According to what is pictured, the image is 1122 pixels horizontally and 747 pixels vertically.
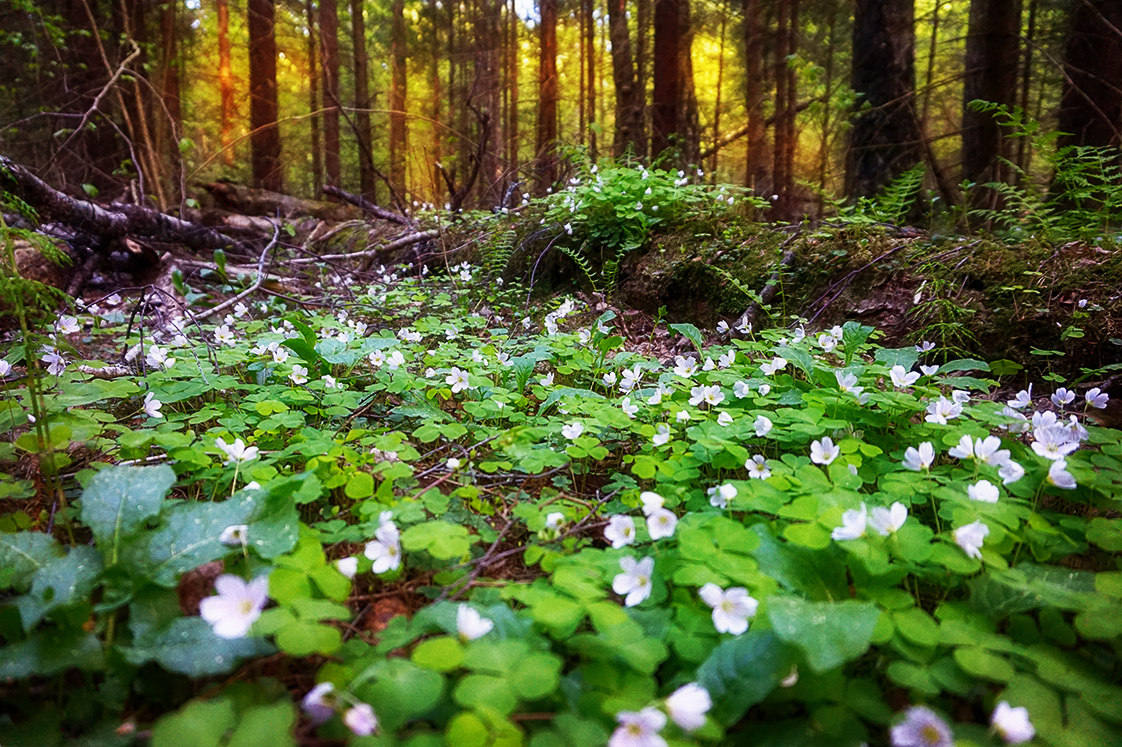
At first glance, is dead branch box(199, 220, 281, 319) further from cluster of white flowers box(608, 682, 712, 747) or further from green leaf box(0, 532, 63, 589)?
cluster of white flowers box(608, 682, 712, 747)

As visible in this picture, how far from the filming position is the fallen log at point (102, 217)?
459 cm

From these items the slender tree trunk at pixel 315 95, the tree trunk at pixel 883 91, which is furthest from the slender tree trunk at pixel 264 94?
the tree trunk at pixel 883 91

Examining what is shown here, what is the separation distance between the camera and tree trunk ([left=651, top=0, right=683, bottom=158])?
390 inches

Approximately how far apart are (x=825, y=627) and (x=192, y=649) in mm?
1298

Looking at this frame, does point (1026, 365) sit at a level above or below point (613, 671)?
above

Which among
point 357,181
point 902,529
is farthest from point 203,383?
point 357,181

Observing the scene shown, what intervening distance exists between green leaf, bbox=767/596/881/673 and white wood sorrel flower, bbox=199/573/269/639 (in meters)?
1.06

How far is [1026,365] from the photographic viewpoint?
303 cm

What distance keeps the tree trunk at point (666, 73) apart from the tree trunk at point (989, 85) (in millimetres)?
4503

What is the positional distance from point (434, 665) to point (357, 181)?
70.1 ft

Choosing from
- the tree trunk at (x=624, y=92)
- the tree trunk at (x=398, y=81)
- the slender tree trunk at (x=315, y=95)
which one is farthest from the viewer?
the tree trunk at (x=398, y=81)

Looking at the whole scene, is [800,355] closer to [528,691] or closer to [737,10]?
[528,691]

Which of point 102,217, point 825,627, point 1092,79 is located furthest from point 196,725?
point 1092,79

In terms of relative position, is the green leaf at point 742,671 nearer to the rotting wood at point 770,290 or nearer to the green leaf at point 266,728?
the green leaf at point 266,728
